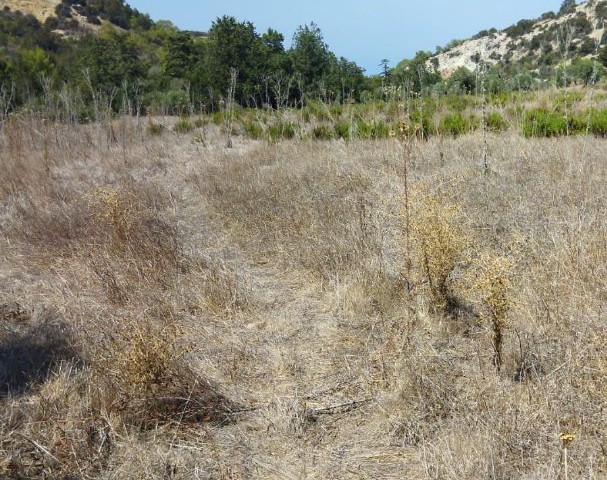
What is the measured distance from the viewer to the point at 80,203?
17.6 ft

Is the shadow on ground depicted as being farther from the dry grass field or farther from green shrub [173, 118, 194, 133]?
green shrub [173, 118, 194, 133]

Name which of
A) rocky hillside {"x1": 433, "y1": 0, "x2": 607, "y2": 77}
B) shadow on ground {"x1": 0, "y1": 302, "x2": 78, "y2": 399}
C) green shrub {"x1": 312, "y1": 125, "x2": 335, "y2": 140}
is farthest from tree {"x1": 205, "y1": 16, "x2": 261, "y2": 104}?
rocky hillside {"x1": 433, "y1": 0, "x2": 607, "y2": 77}

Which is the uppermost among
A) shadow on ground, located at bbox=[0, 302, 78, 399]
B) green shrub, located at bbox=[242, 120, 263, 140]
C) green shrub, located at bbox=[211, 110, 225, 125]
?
green shrub, located at bbox=[211, 110, 225, 125]

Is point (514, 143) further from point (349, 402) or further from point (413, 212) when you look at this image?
point (349, 402)

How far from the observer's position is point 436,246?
2967mm

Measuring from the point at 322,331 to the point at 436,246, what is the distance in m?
0.76

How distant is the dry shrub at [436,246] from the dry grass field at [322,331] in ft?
0.04

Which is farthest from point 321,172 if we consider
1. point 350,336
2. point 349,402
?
point 349,402

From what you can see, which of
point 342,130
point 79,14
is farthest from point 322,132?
point 79,14

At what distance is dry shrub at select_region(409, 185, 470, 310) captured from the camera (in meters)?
2.96

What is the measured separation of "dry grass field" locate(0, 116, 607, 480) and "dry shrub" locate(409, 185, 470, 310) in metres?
0.01

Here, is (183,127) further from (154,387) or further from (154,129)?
(154,387)

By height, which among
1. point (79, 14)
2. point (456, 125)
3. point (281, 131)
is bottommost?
point (456, 125)

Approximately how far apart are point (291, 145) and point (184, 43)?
39.7 ft
